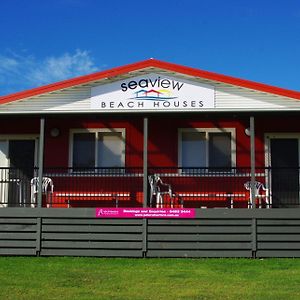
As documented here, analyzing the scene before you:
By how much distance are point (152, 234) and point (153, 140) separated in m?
3.33

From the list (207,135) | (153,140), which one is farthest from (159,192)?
(207,135)

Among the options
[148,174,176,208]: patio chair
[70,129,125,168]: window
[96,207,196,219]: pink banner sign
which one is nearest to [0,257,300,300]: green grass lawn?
[96,207,196,219]: pink banner sign

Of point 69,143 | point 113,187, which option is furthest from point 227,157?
point 69,143

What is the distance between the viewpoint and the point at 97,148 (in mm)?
15727

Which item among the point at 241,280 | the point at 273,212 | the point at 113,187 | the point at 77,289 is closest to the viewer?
the point at 77,289

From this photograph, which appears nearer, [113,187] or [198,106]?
[198,106]

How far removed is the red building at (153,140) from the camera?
13609 millimetres

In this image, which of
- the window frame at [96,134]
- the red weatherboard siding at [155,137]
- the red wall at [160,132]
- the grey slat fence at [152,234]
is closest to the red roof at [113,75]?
the red wall at [160,132]

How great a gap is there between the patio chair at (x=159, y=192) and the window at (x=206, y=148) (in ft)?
2.65

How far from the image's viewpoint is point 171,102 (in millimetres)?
13609

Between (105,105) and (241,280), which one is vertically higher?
(105,105)

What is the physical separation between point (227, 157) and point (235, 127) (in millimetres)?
839

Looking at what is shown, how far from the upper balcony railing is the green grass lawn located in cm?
251

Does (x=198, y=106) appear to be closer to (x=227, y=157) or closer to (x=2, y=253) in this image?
(x=227, y=157)
